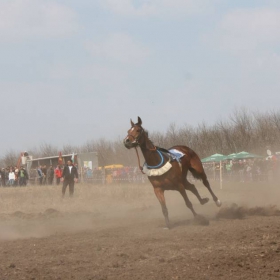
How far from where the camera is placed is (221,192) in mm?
23562

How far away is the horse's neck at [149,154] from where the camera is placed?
12.1 metres

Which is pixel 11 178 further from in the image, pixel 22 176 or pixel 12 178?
pixel 22 176

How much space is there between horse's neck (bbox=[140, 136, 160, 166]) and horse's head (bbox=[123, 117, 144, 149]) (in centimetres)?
19

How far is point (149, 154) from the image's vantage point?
1215 centimetres

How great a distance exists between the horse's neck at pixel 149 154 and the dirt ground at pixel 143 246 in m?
1.43

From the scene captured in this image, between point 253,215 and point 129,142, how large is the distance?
12.2 ft

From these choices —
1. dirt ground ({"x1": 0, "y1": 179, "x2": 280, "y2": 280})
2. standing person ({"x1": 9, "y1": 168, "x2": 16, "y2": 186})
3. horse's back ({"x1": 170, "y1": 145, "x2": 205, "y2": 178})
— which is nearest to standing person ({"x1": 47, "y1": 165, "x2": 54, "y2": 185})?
standing person ({"x1": 9, "y1": 168, "x2": 16, "y2": 186})

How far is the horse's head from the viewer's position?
11867mm

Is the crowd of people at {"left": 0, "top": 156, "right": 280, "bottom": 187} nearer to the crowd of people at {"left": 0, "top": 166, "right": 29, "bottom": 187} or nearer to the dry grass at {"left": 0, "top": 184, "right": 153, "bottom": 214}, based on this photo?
the crowd of people at {"left": 0, "top": 166, "right": 29, "bottom": 187}

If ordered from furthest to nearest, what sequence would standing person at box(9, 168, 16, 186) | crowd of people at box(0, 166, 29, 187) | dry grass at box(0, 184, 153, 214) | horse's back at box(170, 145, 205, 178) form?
standing person at box(9, 168, 16, 186) < crowd of people at box(0, 166, 29, 187) < dry grass at box(0, 184, 153, 214) < horse's back at box(170, 145, 205, 178)

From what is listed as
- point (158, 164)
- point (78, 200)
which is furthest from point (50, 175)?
point (158, 164)

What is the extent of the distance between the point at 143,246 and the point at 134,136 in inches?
131

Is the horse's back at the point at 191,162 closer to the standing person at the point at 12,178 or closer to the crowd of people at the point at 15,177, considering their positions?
the crowd of people at the point at 15,177

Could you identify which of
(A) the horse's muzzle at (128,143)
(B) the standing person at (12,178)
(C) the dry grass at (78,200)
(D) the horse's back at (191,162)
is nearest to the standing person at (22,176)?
(B) the standing person at (12,178)
